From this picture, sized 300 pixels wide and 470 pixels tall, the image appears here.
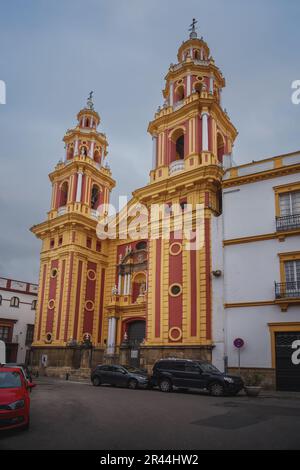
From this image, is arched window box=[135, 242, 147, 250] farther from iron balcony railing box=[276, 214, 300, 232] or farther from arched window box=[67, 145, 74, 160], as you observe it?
iron balcony railing box=[276, 214, 300, 232]

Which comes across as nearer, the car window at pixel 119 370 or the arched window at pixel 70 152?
the car window at pixel 119 370

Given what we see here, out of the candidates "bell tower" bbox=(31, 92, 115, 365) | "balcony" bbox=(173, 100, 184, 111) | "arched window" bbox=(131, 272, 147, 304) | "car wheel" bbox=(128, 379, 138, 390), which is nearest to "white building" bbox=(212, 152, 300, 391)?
"car wheel" bbox=(128, 379, 138, 390)

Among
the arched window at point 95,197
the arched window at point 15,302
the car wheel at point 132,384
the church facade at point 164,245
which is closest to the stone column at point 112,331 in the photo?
the church facade at point 164,245

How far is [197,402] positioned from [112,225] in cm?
2526

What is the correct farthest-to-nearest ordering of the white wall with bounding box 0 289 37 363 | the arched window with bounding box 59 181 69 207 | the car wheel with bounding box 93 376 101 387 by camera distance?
1. the white wall with bounding box 0 289 37 363
2. the arched window with bounding box 59 181 69 207
3. the car wheel with bounding box 93 376 101 387

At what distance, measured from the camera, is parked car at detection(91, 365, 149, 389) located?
20.9 m

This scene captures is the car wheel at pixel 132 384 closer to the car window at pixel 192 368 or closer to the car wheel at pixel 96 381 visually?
the car wheel at pixel 96 381

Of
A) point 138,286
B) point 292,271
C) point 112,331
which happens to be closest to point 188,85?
point 138,286

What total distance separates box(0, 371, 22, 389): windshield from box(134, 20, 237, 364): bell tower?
14.6 meters


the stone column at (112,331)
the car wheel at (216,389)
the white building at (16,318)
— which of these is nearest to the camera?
the car wheel at (216,389)

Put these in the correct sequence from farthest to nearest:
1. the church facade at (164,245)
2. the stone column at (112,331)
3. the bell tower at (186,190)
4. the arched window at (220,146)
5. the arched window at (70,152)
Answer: the arched window at (70,152), the stone column at (112,331), the arched window at (220,146), the bell tower at (186,190), the church facade at (164,245)

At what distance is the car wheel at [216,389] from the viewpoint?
17.4m

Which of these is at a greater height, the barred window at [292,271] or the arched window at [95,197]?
the arched window at [95,197]

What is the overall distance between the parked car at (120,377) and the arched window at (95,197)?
20541mm
